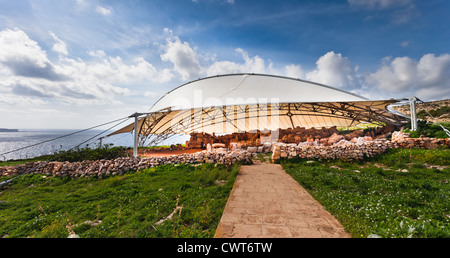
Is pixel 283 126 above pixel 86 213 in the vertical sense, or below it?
above

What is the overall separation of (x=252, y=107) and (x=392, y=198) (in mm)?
11262

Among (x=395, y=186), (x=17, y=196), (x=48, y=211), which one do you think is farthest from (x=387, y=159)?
(x=17, y=196)

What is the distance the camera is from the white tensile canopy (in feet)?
37.8

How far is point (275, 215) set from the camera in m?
3.54

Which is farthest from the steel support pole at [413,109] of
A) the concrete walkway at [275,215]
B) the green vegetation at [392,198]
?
the concrete walkway at [275,215]

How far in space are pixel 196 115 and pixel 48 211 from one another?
1191 centimetres

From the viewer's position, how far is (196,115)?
1566cm

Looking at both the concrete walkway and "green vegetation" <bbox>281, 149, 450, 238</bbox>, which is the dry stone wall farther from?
the concrete walkway

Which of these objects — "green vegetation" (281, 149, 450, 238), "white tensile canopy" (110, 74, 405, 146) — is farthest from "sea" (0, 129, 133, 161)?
"green vegetation" (281, 149, 450, 238)

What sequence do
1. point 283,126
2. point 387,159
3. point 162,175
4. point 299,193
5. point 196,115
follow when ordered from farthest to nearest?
point 283,126, point 196,115, point 387,159, point 162,175, point 299,193

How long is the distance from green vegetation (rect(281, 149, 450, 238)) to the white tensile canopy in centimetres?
499

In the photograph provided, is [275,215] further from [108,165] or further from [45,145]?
[45,145]
